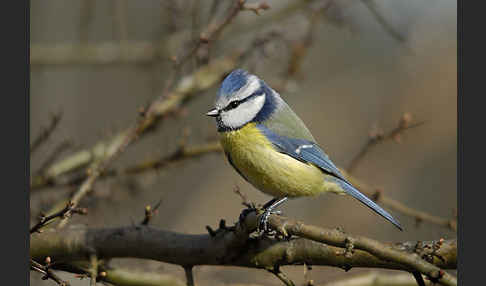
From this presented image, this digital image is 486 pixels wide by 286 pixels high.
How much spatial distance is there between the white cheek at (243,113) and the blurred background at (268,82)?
263 millimetres

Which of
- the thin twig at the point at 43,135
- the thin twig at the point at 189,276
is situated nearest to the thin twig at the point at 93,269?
the thin twig at the point at 189,276

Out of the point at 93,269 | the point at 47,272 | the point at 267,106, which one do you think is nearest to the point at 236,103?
the point at 267,106

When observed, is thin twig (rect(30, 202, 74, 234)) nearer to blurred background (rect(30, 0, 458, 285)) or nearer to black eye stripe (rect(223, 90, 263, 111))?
blurred background (rect(30, 0, 458, 285))

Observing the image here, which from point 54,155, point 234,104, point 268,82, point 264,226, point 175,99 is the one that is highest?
point 268,82

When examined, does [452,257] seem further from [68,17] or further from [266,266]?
[68,17]

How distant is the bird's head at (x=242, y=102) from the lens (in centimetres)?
199

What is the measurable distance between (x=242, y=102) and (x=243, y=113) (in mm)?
62

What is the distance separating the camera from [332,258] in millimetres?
1555

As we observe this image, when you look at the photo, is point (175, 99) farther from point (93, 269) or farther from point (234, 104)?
point (93, 269)

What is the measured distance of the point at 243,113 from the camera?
214 centimetres

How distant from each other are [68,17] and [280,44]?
10.5 ft

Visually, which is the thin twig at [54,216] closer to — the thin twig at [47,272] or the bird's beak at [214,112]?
the thin twig at [47,272]

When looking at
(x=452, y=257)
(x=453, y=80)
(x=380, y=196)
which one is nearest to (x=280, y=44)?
(x=380, y=196)

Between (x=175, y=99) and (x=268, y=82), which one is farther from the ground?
(x=268, y=82)
